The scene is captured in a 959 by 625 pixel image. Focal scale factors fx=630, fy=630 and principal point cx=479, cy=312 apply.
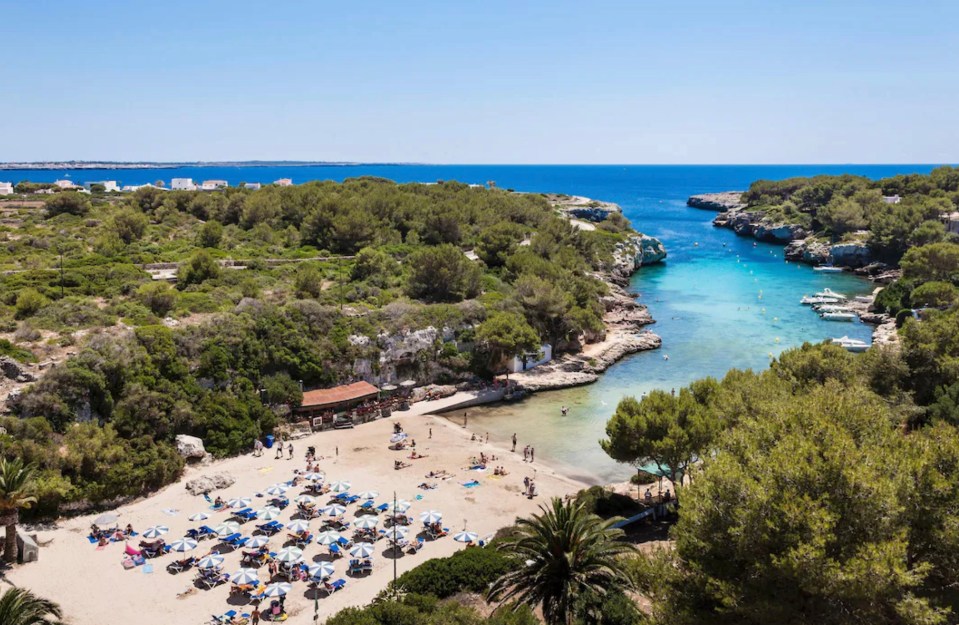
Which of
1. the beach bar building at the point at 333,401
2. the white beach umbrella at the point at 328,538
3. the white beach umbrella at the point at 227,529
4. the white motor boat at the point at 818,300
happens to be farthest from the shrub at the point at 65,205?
the white motor boat at the point at 818,300

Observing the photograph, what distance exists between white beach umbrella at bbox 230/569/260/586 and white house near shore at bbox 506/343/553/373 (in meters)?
27.7

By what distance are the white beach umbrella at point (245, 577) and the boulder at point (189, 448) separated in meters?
12.6

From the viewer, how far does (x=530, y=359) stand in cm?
4972

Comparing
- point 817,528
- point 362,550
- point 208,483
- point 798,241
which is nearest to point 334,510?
point 362,550

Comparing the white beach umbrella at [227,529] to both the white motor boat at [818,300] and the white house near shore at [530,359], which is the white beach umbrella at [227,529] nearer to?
the white house near shore at [530,359]

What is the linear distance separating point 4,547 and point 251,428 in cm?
1298

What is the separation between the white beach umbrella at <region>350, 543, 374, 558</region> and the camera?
76.1 ft

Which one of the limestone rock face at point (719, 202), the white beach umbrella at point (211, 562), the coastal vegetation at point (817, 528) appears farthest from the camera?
the limestone rock face at point (719, 202)

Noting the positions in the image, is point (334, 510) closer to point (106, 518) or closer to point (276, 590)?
point (276, 590)

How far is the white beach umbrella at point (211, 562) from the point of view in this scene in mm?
22734

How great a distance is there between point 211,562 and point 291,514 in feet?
16.6

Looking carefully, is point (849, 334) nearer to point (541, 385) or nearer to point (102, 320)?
point (541, 385)

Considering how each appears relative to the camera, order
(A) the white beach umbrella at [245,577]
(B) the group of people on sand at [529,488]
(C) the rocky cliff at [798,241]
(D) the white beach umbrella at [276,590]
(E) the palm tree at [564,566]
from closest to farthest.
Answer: (E) the palm tree at [564,566] → (D) the white beach umbrella at [276,590] → (A) the white beach umbrella at [245,577] → (B) the group of people on sand at [529,488] → (C) the rocky cliff at [798,241]

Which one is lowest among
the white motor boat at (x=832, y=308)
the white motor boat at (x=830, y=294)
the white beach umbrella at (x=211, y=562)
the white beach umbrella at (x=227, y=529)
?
the white beach umbrella at (x=211, y=562)
